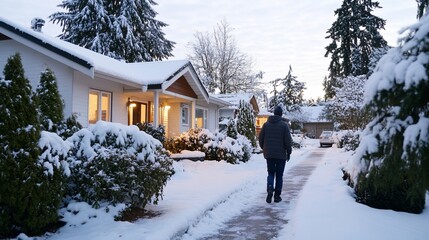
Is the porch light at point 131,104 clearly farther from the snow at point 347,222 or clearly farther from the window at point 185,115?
the snow at point 347,222

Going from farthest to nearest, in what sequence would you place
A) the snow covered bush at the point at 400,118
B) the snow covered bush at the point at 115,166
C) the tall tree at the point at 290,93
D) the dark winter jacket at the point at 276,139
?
the tall tree at the point at 290,93 < the dark winter jacket at the point at 276,139 < the snow covered bush at the point at 115,166 < the snow covered bush at the point at 400,118

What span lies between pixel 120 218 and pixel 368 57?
29.5 m

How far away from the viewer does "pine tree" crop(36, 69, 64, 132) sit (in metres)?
6.37

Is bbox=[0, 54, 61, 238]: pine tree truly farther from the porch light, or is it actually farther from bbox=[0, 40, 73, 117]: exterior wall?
the porch light

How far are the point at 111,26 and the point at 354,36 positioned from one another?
2008cm

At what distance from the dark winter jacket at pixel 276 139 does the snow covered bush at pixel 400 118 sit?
15.3 feet

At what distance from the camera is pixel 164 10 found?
125 ft

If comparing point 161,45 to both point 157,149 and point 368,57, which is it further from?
point 157,149

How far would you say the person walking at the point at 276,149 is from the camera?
796 centimetres

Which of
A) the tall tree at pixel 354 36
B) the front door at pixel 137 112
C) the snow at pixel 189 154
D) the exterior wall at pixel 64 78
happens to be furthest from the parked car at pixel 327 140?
the exterior wall at pixel 64 78

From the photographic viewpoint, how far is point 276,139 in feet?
26.3

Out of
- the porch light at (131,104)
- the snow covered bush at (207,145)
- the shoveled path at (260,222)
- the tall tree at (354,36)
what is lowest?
the shoveled path at (260,222)

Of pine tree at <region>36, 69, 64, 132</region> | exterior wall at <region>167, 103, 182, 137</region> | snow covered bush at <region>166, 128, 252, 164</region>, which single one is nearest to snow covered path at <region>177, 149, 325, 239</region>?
pine tree at <region>36, 69, 64, 132</region>

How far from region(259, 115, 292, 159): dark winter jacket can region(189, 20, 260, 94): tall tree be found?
3918 cm
